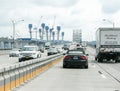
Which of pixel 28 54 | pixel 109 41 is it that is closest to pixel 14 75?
pixel 28 54

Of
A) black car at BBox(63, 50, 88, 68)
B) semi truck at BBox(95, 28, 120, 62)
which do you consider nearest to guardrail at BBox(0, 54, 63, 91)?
black car at BBox(63, 50, 88, 68)

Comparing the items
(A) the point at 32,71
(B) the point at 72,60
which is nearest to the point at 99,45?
(B) the point at 72,60

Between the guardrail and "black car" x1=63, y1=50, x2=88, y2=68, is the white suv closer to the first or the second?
"black car" x1=63, y1=50, x2=88, y2=68

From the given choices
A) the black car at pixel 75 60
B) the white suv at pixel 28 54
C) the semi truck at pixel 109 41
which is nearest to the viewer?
the black car at pixel 75 60

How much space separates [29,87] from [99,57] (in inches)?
1187

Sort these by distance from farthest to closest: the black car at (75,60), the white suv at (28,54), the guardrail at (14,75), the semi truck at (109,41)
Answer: the semi truck at (109,41) < the white suv at (28,54) < the black car at (75,60) < the guardrail at (14,75)

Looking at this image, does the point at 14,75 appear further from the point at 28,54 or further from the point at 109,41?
the point at 109,41

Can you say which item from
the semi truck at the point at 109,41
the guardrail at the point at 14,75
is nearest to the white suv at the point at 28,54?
the semi truck at the point at 109,41

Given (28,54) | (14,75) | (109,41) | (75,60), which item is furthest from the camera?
(28,54)

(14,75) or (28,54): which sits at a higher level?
(14,75)

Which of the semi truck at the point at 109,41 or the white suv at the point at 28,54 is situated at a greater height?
the semi truck at the point at 109,41

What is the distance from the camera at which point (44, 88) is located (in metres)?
16.3

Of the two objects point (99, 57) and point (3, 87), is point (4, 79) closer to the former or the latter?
point (3, 87)

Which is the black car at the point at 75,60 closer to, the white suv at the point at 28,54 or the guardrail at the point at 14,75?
the guardrail at the point at 14,75
